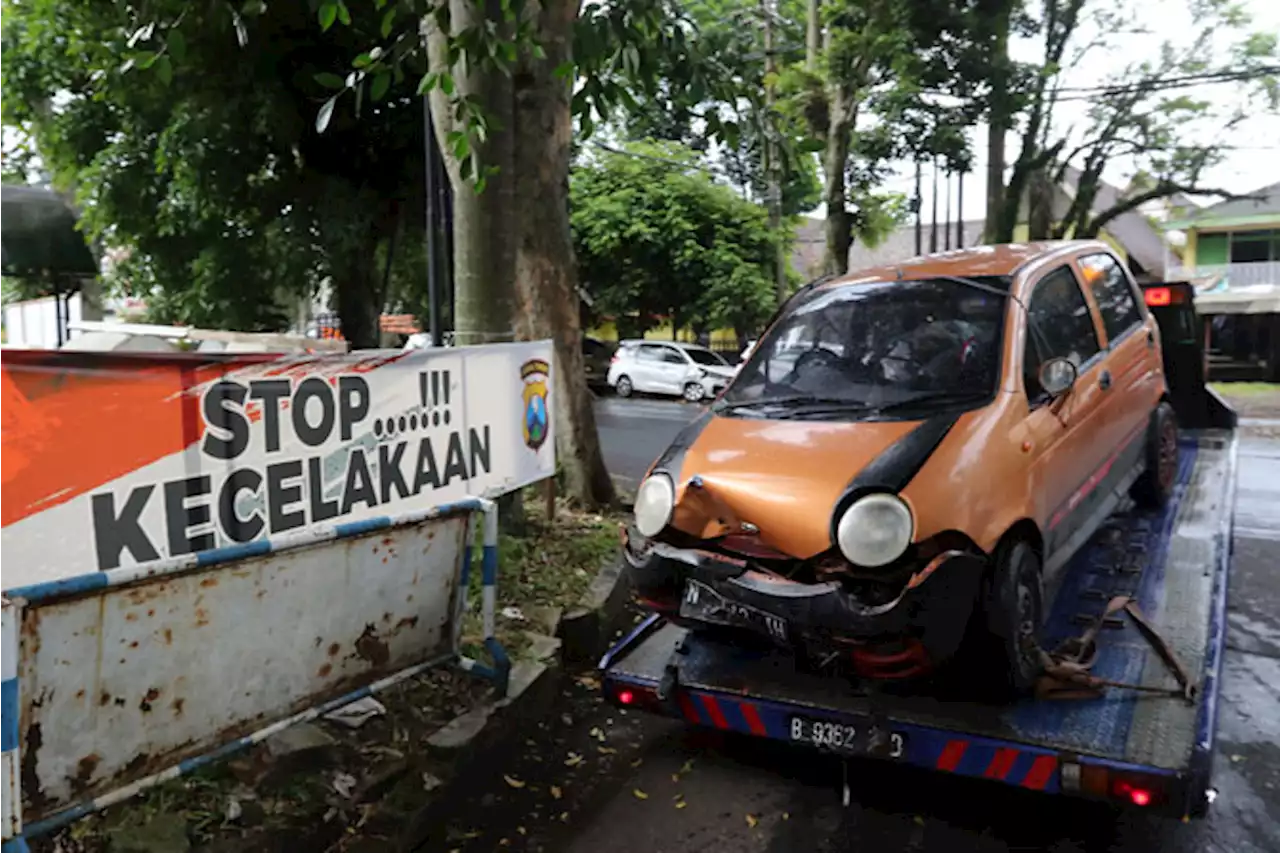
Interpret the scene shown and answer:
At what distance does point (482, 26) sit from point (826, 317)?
208 cm

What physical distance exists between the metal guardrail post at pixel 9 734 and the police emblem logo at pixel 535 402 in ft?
11.9

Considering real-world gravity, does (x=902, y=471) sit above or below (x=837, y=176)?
below

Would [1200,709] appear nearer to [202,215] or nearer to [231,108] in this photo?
[231,108]

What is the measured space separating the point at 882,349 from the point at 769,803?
2.03 m

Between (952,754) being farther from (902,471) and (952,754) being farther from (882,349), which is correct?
(882,349)

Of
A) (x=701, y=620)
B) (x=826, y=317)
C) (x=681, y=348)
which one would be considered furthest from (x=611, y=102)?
(x=681, y=348)

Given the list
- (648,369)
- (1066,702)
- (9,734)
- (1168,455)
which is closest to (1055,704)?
(1066,702)

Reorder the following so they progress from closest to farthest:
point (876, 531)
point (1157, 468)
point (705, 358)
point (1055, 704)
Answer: point (876, 531) < point (1055, 704) < point (1157, 468) < point (705, 358)

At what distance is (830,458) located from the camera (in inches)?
148

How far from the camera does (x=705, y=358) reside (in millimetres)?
24719

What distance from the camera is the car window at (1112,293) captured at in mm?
5332

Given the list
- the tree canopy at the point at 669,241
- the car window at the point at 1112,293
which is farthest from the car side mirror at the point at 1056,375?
the tree canopy at the point at 669,241

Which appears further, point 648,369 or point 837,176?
point 648,369

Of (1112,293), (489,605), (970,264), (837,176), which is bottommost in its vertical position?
(489,605)
